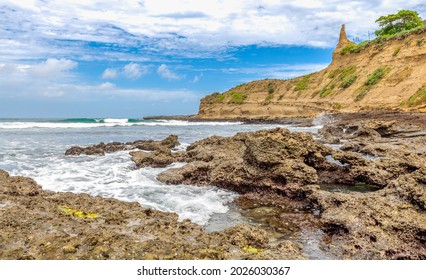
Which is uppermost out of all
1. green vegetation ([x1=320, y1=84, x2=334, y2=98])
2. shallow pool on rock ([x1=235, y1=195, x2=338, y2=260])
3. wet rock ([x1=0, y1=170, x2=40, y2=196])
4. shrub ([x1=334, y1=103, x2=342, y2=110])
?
green vegetation ([x1=320, y1=84, x2=334, y2=98])

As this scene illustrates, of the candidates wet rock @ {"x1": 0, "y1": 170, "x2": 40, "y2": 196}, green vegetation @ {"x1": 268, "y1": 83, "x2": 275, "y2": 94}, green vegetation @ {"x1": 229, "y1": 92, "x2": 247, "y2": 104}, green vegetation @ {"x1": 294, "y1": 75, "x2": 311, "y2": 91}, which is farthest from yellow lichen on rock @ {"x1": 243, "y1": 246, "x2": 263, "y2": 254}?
green vegetation @ {"x1": 229, "y1": 92, "x2": 247, "y2": 104}

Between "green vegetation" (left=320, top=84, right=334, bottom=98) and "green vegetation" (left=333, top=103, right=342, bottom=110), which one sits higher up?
"green vegetation" (left=320, top=84, right=334, bottom=98)

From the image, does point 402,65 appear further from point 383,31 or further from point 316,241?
point 316,241

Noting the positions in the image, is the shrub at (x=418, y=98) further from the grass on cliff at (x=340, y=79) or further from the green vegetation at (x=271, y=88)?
the green vegetation at (x=271, y=88)

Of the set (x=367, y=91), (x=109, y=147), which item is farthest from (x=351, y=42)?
(x=109, y=147)

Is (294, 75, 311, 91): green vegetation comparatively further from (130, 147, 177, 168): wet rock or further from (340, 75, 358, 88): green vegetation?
(130, 147, 177, 168): wet rock

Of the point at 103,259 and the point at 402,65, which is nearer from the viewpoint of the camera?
the point at 103,259

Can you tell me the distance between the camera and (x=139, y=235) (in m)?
4.59

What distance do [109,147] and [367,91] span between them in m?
33.9

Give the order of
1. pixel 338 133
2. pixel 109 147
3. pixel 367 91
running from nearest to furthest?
pixel 109 147 < pixel 338 133 < pixel 367 91

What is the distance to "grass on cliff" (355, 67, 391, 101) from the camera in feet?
131

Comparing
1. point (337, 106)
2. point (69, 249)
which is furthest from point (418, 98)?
→ point (69, 249)

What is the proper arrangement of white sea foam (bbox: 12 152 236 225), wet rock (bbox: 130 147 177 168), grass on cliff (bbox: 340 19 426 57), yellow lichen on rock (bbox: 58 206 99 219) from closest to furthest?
yellow lichen on rock (bbox: 58 206 99 219)
white sea foam (bbox: 12 152 236 225)
wet rock (bbox: 130 147 177 168)
grass on cliff (bbox: 340 19 426 57)
